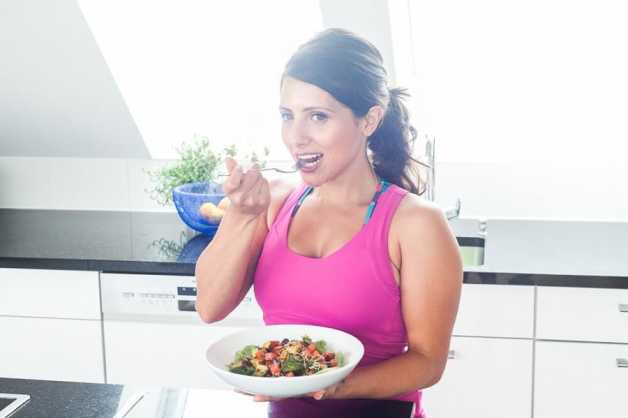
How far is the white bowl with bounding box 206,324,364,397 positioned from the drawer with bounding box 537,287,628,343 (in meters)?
1.02

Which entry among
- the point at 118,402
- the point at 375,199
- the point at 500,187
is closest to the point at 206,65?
the point at 500,187

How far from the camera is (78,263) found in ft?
7.44

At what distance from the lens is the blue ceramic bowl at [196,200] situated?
2.47 meters

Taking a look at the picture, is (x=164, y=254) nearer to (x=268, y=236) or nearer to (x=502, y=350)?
(x=268, y=236)

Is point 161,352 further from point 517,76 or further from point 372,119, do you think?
point 517,76

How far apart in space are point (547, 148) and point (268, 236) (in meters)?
1.69

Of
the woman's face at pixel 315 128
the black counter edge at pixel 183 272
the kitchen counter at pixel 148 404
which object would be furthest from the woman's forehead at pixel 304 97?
the black counter edge at pixel 183 272

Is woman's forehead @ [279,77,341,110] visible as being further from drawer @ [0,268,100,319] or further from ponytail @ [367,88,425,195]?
drawer @ [0,268,100,319]

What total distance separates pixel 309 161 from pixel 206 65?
5.98 ft

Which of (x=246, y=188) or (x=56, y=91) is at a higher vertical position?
(x=56, y=91)

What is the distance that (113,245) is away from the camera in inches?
97.2

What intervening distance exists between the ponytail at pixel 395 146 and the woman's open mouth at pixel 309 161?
24 centimetres

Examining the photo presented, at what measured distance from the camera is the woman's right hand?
1227 mm

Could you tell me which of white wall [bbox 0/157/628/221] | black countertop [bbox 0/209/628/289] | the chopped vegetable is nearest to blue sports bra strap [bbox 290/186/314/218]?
the chopped vegetable
